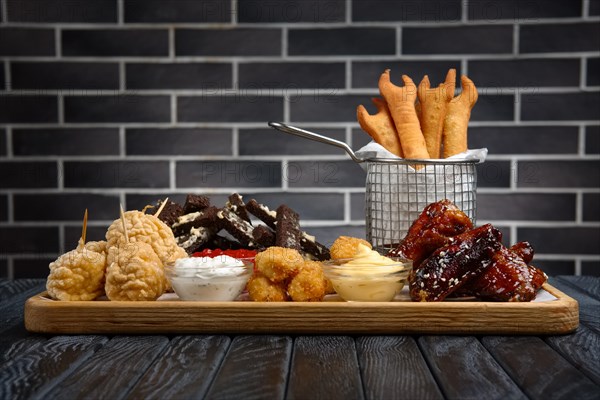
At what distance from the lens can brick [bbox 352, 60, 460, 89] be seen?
8.38ft

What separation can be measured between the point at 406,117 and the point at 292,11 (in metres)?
0.92

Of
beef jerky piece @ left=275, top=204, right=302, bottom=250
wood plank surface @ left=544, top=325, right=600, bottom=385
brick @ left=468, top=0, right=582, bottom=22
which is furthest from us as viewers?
brick @ left=468, top=0, right=582, bottom=22

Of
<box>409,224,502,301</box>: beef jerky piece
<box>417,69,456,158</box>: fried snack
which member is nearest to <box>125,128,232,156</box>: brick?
<box>417,69,456,158</box>: fried snack

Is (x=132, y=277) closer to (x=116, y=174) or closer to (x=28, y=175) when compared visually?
(x=116, y=174)

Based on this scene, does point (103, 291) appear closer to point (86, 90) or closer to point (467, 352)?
point (467, 352)

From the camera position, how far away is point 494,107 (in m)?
2.55

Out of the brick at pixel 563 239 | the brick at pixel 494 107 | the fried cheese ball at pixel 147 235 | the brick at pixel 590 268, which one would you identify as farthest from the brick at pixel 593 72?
the fried cheese ball at pixel 147 235

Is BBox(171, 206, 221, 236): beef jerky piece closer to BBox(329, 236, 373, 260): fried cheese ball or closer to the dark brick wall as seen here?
BBox(329, 236, 373, 260): fried cheese ball

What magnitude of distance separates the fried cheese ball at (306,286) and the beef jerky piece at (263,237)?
1.48 feet

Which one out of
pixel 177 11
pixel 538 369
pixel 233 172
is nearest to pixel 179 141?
pixel 233 172

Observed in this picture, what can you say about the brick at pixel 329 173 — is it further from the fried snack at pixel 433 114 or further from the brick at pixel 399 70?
the fried snack at pixel 433 114

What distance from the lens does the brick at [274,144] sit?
8.47 ft

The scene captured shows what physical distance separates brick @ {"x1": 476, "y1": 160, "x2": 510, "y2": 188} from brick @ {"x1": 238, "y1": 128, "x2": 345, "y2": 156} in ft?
1.81

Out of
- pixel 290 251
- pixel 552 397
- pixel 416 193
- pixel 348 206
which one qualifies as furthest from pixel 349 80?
pixel 552 397
